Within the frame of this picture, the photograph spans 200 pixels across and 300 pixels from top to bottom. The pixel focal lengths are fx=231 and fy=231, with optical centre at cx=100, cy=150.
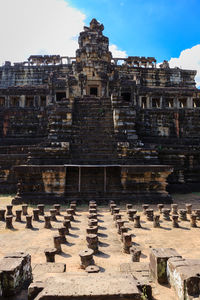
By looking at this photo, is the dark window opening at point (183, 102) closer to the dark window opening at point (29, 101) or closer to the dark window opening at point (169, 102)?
the dark window opening at point (169, 102)

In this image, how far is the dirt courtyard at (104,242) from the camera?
15.8 ft

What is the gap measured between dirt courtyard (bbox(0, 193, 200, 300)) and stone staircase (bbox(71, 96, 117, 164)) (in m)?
4.21

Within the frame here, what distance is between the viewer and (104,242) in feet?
20.2

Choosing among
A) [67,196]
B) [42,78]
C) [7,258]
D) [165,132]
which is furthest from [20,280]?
[42,78]

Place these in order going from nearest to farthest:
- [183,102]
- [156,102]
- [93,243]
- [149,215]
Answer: [93,243], [149,215], [183,102], [156,102]

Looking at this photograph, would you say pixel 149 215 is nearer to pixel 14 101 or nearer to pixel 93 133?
pixel 93 133

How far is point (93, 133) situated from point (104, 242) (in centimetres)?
889

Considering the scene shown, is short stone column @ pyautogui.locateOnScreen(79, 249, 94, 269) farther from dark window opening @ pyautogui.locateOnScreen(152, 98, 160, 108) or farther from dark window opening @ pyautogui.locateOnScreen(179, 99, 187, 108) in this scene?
dark window opening @ pyautogui.locateOnScreen(179, 99, 187, 108)

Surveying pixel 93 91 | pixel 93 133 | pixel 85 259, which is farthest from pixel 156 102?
pixel 85 259

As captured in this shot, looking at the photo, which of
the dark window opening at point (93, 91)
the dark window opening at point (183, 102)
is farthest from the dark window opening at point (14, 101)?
the dark window opening at point (183, 102)

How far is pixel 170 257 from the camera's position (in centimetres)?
402

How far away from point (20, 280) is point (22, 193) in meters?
7.89

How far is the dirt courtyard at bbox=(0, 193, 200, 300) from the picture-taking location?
4807 mm

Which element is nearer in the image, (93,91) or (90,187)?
(90,187)
